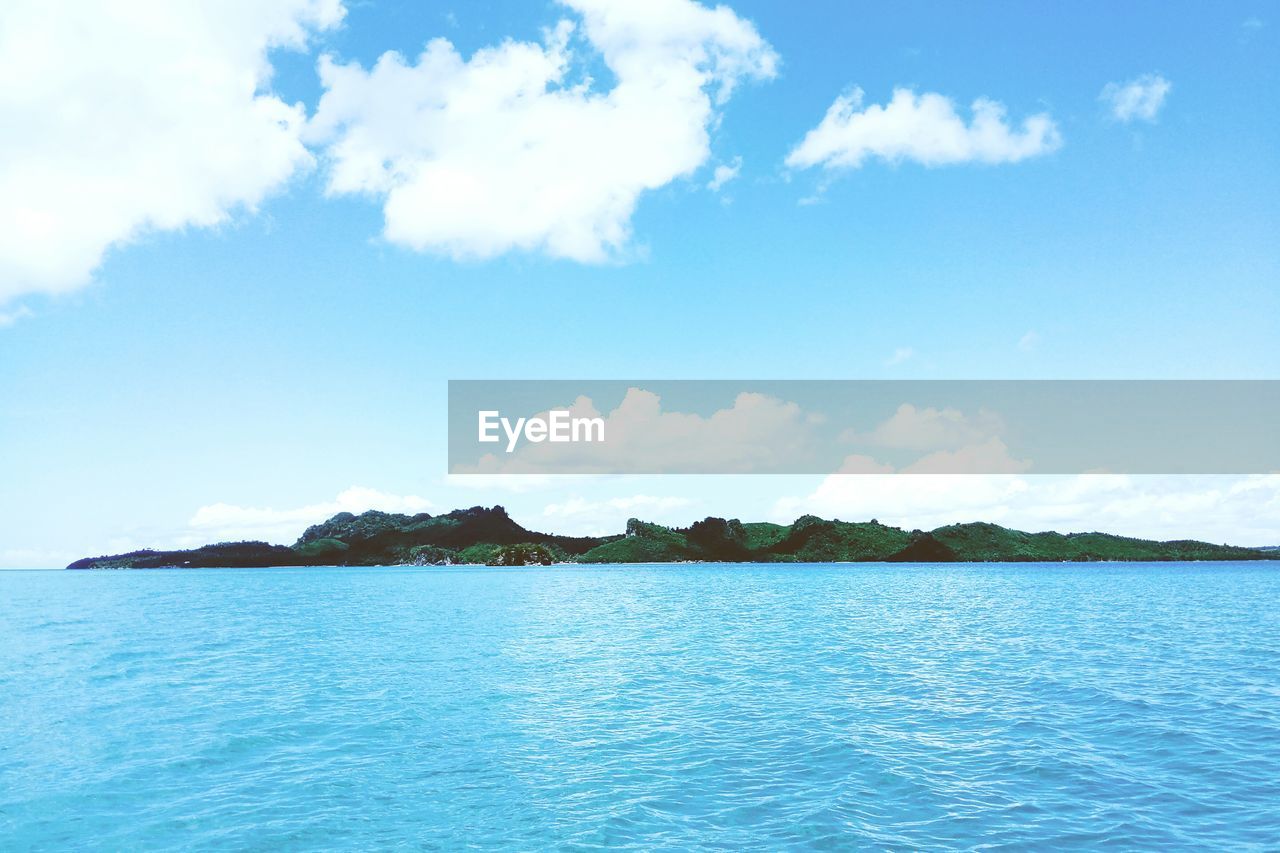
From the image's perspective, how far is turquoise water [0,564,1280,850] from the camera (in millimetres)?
19750

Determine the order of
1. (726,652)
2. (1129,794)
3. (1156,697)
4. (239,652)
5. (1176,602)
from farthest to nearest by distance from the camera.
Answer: (1176,602)
(239,652)
(726,652)
(1156,697)
(1129,794)

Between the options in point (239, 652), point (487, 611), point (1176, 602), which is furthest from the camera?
point (1176, 602)

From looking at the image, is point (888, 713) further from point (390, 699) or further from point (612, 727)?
point (390, 699)

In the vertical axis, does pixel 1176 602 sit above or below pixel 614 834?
below

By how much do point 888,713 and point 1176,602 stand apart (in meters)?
114

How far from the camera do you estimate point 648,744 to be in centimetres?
2797

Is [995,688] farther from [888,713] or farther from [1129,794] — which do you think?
[1129,794]

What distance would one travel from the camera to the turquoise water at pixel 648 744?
1975 cm

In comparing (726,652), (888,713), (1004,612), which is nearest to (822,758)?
(888,713)

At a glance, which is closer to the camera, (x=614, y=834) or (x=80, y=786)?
(x=614, y=834)

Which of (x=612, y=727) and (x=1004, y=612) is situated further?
(x=1004, y=612)

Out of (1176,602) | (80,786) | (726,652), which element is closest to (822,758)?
(80,786)

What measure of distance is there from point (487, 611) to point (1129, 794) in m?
92.2

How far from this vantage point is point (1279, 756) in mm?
26219
